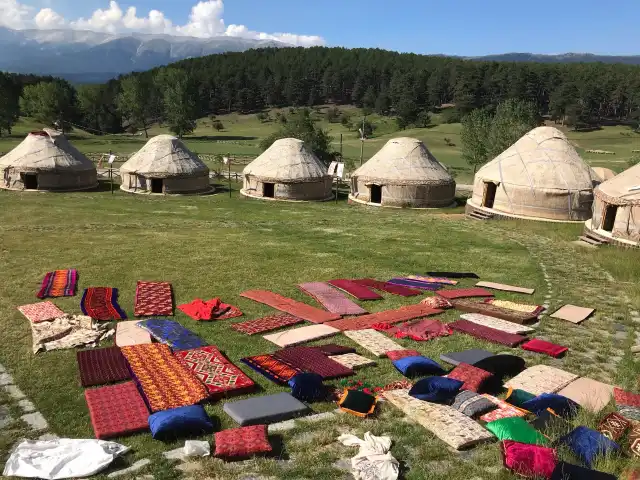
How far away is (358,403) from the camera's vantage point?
7188 millimetres

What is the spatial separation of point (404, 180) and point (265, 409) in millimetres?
23034

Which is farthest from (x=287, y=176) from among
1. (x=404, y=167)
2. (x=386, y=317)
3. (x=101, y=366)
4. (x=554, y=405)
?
(x=554, y=405)

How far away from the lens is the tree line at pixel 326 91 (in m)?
80.3

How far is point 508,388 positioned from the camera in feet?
26.3

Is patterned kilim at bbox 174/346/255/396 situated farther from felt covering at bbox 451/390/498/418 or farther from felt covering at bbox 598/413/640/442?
felt covering at bbox 598/413/640/442

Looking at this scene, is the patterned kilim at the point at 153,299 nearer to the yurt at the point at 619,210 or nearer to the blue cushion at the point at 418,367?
the blue cushion at the point at 418,367

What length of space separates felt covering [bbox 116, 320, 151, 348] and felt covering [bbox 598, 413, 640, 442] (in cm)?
733

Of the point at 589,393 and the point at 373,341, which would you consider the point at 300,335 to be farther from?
the point at 589,393

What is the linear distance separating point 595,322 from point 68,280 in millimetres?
12452

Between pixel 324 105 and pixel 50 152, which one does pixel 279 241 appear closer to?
pixel 50 152

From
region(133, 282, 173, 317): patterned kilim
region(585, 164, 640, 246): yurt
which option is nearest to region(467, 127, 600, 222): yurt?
region(585, 164, 640, 246): yurt

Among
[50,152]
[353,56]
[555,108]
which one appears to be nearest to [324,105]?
[353,56]

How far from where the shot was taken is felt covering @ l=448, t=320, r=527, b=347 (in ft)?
32.9

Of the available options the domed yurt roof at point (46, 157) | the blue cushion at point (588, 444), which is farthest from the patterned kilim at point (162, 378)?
the domed yurt roof at point (46, 157)
